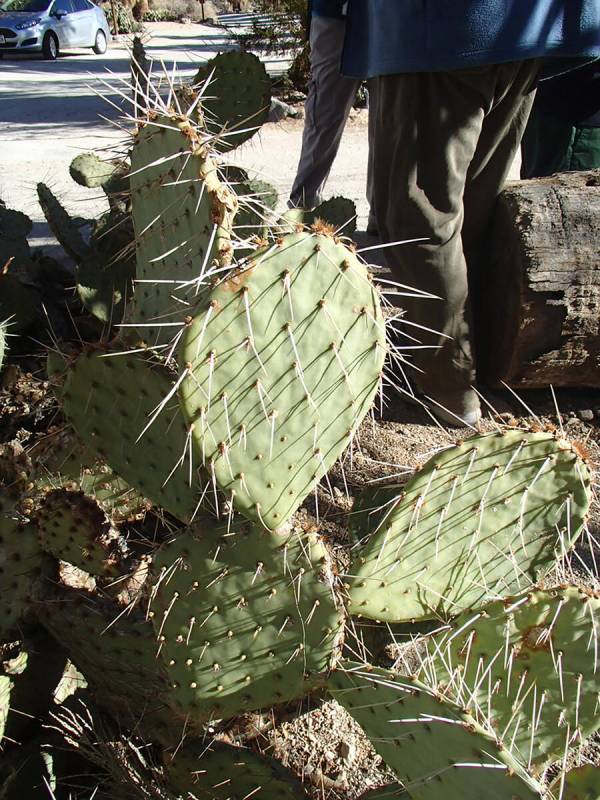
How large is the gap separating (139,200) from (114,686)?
952mm

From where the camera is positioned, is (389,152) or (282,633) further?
(389,152)

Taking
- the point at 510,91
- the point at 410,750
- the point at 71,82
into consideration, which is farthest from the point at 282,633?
the point at 71,82

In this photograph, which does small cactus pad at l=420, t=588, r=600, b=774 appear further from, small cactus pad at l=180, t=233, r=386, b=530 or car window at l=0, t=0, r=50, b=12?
car window at l=0, t=0, r=50, b=12

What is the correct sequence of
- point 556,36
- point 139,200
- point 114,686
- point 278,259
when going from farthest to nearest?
point 556,36 → point 114,686 → point 139,200 → point 278,259

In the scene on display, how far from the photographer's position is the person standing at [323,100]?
3494 mm

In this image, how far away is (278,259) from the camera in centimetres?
107

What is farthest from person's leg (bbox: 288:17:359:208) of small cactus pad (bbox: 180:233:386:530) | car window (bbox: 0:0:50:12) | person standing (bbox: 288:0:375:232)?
car window (bbox: 0:0:50:12)

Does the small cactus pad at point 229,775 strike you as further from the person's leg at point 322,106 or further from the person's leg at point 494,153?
the person's leg at point 322,106

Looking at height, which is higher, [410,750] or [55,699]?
[410,750]

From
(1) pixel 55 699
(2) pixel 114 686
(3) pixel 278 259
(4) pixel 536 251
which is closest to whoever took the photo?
(3) pixel 278 259

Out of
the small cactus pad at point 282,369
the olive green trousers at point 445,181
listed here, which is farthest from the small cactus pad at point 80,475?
the olive green trousers at point 445,181

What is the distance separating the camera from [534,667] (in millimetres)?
1242

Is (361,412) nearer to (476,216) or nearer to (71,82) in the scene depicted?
(476,216)

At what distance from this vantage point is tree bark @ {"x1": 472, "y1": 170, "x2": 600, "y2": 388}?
8.75 ft
